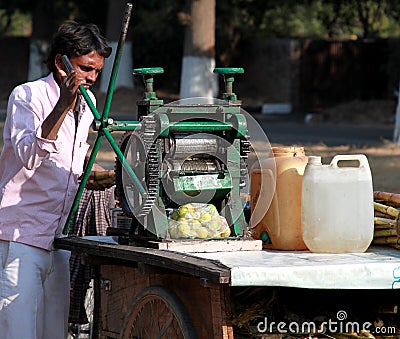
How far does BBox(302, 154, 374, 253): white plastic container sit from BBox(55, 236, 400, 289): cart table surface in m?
0.08

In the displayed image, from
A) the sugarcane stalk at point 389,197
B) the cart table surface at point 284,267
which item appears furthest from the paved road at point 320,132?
the cart table surface at point 284,267

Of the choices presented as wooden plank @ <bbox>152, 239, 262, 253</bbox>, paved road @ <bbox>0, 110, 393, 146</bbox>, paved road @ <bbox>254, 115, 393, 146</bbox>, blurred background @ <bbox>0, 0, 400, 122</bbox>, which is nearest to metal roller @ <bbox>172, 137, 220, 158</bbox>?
wooden plank @ <bbox>152, 239, 262, 253</bbox>

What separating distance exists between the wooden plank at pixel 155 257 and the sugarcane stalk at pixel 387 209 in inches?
37.9

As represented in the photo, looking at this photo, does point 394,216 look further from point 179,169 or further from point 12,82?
point 12,82

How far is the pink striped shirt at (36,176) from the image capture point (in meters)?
4.12

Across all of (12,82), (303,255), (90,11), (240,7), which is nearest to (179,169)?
(303,255)

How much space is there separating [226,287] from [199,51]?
781 inches

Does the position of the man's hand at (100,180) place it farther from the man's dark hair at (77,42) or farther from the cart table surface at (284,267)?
the cart table surface at (284,267)

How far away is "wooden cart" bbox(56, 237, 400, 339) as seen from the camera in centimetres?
336

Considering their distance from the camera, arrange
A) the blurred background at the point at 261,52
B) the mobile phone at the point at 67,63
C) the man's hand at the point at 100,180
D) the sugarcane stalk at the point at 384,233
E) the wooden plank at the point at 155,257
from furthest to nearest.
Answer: the blurred background at the point at 261,52
the man's hand at the point at 100,180
the mobile phone at the point at 67,63
the sugarcane stalk at the point at 384,233
the wooden plank at the point at 155,257

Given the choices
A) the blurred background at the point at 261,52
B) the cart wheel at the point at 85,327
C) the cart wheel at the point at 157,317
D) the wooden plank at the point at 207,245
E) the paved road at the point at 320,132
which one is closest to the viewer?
the cart wheel at the point at 157,317

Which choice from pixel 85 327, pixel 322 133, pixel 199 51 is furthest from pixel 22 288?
pixel 199 51

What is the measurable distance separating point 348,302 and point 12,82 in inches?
1299

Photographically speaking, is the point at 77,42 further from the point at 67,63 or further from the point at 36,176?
the point at 36,176
